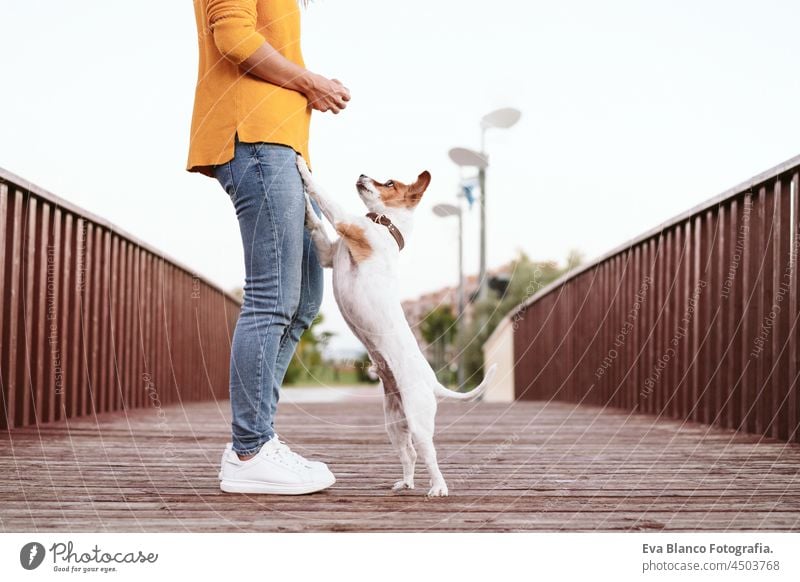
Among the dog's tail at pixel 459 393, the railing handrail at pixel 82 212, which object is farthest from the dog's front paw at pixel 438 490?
the railing handrail at pixel 82 212

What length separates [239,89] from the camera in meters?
1.69

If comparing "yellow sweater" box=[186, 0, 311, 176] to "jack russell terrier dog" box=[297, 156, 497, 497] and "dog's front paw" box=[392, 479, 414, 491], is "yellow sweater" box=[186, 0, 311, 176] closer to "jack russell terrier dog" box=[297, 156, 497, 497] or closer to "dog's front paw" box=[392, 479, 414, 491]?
"jack russell terrier dog" box=[297, 156, 497, 497]

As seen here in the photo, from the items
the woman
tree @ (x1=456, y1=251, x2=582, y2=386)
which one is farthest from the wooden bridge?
tree @ (x1=456, y1=251, x2=582, y2=386)

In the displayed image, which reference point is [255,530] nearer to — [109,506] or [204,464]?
[109,506]

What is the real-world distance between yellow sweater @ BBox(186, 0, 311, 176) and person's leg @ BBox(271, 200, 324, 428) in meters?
0.26

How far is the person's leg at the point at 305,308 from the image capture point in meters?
1.81

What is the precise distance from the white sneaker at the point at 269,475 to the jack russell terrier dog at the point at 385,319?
8.3 inches

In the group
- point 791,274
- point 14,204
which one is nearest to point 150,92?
point 14,204

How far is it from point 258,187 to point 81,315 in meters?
2.16

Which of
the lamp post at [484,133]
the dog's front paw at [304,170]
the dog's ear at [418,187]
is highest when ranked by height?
the lamp post at [484,133]

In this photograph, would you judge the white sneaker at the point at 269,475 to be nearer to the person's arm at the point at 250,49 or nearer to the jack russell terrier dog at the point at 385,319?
the jack russell terrier dog at the point at 385,319

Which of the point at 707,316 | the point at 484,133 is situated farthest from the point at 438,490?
the point at 707,316

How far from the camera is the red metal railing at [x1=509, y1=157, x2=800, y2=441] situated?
8.61 ft

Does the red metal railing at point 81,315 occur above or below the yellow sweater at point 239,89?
below
